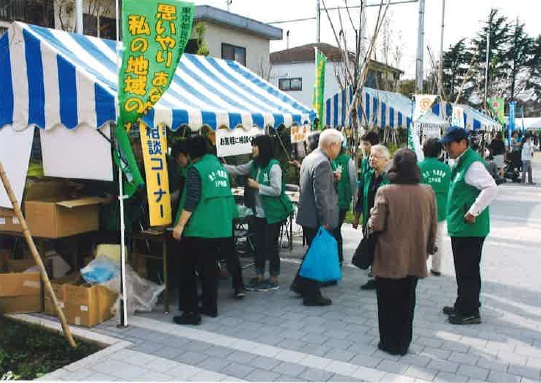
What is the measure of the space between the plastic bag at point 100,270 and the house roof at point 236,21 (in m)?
14.4

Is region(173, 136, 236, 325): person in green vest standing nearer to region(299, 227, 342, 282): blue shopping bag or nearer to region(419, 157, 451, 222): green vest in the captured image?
region(299, 227, 342, 282): blue shopping bag

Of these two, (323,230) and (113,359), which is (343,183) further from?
(113,359)

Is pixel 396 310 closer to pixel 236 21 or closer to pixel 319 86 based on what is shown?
pixel 319 86

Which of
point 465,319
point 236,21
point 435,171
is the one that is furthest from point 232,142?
point 236,21

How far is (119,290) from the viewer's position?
554 cm

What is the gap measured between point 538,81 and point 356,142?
5565cm

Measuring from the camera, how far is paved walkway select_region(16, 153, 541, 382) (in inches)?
168

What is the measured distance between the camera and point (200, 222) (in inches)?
205

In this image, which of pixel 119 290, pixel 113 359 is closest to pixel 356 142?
pixel 119 290

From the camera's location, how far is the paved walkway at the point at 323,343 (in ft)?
14.0

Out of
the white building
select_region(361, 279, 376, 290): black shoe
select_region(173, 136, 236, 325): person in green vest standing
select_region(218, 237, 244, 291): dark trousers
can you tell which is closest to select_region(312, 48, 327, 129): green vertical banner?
select_region(361, 279, 376, 290): black shoe

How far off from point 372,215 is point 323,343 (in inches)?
50.8

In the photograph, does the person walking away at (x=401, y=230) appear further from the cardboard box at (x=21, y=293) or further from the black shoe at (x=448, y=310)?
the cardboard box at (x=21, y=293)

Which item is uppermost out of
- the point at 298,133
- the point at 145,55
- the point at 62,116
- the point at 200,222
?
the point at 145,55
